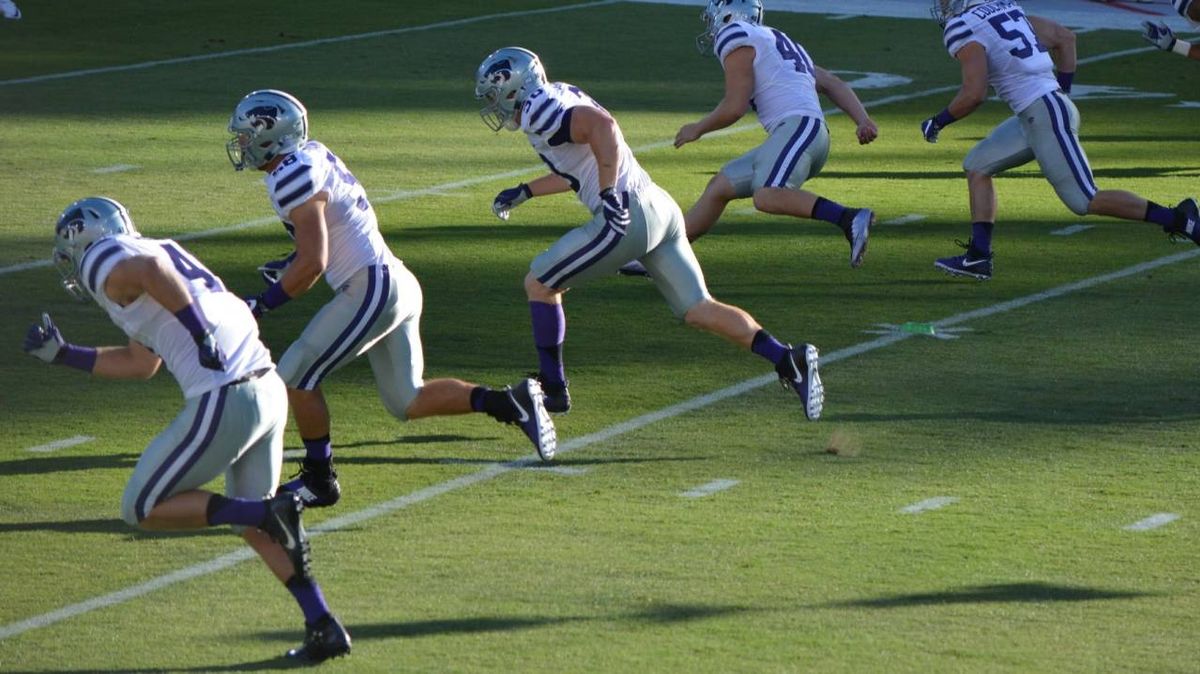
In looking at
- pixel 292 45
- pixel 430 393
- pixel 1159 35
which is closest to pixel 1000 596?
pixel 430 393

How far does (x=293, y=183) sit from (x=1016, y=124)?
5.55 m

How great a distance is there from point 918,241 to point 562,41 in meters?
9.70

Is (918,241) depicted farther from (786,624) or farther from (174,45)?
(174,45)

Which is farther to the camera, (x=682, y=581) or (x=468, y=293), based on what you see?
(x=468, y=293)

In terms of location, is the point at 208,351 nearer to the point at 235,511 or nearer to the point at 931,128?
the point at 235,511

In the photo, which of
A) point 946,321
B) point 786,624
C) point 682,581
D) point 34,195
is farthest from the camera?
point 34,195

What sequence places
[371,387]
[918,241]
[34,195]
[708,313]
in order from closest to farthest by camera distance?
[708,313], [371,387], [918,241], [34,195]

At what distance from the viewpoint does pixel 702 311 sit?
342 inches

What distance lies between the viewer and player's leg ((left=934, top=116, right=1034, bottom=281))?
11719 mm

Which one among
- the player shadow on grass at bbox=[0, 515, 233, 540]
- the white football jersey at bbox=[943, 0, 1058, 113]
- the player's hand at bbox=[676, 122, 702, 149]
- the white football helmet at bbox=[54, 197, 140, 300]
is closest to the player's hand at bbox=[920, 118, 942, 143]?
the white football jersey at bbox=[943, 0, 1058, 113]

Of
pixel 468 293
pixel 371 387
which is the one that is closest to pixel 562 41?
pixel 468 293

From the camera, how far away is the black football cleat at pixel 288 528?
19.7ft

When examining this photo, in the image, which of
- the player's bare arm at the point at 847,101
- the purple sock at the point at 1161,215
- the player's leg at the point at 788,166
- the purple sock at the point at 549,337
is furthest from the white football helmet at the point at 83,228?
the purple sock at the point at 1161,215

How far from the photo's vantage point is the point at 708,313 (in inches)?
342
